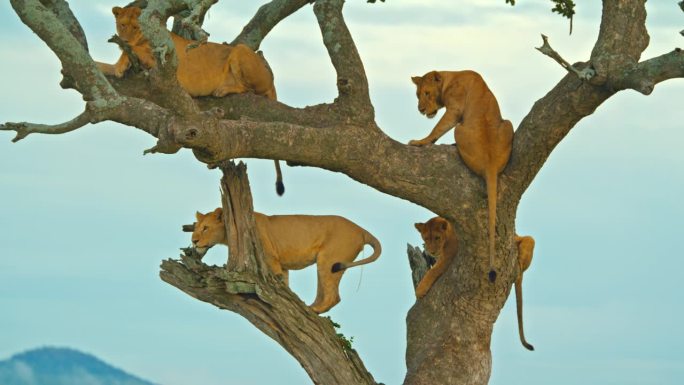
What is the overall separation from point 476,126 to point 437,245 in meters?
1.45

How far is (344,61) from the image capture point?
1104cm

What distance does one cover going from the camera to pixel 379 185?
10.7 metres

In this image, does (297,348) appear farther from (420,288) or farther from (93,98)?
(93,98)

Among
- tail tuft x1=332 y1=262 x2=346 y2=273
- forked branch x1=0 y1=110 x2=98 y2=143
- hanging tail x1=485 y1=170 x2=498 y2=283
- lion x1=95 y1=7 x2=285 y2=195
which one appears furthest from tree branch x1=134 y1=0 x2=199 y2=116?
hanging tail x1=485 y1=170 x2=498 y2=283

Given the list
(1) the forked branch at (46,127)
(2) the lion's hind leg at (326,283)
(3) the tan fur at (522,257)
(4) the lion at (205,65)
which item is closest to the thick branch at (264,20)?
(4) the lion at (205,65)

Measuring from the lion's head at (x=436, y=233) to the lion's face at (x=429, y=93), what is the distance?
1.04m

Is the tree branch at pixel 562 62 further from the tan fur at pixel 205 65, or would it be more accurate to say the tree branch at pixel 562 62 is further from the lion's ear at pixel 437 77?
the tan fur at pixel 205 65

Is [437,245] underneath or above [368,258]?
above

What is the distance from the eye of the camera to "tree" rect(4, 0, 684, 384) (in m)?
9.94

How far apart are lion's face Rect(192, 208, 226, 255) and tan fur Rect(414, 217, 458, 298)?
198cm

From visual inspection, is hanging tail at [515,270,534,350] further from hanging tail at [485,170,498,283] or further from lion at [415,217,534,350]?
hanging tail at [485,170,498,283]

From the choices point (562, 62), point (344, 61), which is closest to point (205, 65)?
point (344, 61)

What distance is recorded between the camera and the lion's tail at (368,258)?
1096 cm

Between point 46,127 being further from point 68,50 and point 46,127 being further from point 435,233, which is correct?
point 435,233
